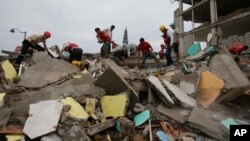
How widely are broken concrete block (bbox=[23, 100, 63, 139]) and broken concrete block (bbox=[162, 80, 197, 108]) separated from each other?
2.54m

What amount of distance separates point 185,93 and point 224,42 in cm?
1185

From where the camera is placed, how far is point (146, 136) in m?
5.22

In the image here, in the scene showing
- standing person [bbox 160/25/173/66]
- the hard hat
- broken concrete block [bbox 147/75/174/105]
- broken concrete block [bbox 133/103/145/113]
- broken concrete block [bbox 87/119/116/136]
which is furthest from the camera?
standing person [bbox 160/25/173/66]

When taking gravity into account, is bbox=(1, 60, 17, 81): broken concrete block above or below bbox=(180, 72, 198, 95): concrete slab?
above

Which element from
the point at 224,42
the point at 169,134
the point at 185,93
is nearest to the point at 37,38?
the point at 185,93

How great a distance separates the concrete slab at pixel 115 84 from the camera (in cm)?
606

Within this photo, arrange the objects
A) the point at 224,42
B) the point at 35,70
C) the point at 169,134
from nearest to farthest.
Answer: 1. the point at 169,134
2. the point at 35,70
3. the point at 224,42

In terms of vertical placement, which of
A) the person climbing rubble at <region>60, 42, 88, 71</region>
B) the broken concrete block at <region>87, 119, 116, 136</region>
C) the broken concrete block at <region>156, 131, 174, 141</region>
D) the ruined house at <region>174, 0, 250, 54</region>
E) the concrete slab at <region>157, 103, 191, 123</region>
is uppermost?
the ruined house at <region>174, 0, 250, 54</region>

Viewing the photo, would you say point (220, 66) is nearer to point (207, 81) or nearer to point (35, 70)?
point (207, 81)

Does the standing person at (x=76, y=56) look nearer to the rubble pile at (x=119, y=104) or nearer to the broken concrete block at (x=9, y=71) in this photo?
the rubble pile at (x=119, y=104)

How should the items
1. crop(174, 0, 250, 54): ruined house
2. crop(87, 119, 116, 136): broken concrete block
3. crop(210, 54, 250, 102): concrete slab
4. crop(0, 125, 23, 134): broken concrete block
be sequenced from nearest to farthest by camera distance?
crop(0, 125, 23, 134): broken concrete block, crop(87, 119, 116, 136): broken concrete block, crop(210, 54, 250, 102): concrete slab, crop(174, 0, 250, 54): ruined house

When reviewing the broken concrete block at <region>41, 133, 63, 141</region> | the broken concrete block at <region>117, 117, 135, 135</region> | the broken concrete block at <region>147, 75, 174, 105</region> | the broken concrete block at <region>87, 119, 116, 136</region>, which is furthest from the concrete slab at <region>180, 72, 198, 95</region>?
the broken concrete block at <region>41, 133, 63, 141</region>

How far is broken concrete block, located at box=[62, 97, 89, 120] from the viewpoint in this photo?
5.25m

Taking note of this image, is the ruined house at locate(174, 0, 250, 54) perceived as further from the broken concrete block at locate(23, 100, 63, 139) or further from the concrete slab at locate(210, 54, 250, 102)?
the broken concrete block at locate(23, 100, 63, 139)
